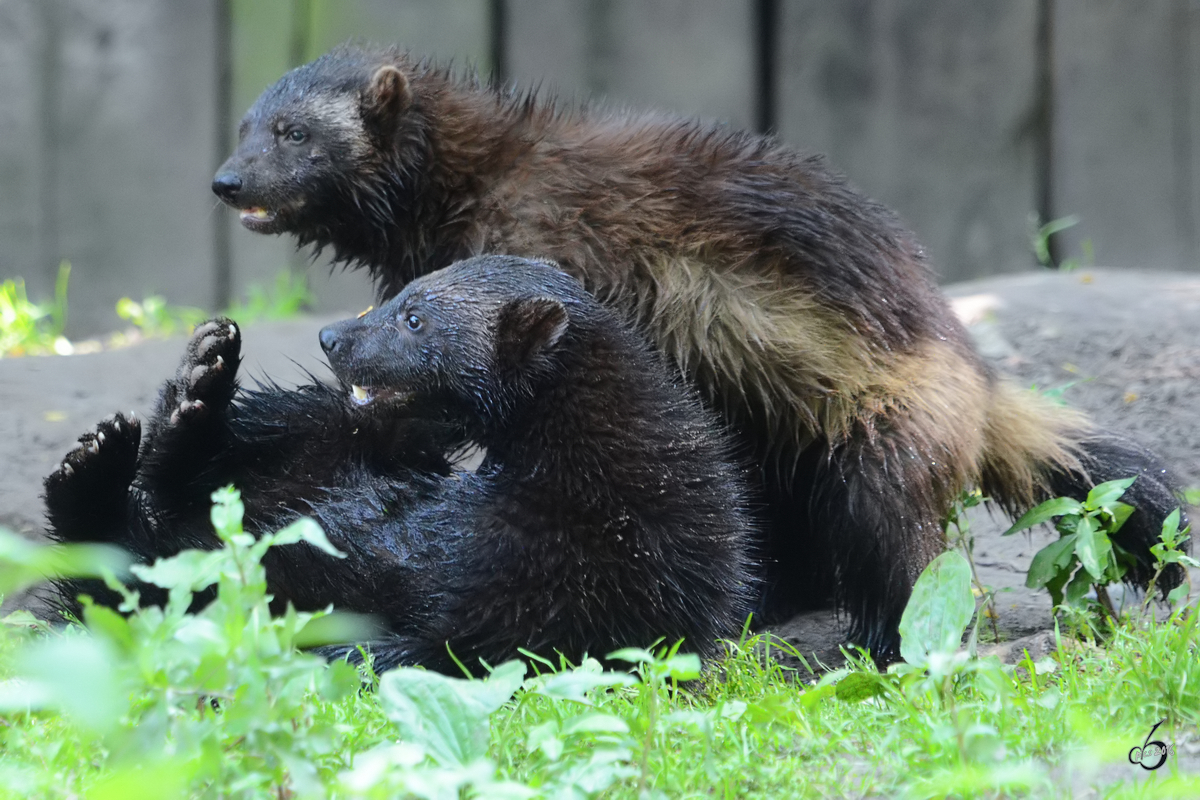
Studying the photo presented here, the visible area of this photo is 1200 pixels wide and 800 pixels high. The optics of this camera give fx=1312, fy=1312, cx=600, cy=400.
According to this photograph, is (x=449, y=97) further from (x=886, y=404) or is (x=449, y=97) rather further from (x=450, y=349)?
(x=886, y=404)

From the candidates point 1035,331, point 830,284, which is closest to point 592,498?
point 830,284

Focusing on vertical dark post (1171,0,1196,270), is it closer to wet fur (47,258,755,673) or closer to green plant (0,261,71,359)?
wet fur (47,258,755,673)

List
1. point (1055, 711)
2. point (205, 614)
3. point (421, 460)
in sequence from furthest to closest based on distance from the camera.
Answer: point (421, 460) → point (1055, 711) → point (205, 614)

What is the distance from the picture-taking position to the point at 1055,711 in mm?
2170

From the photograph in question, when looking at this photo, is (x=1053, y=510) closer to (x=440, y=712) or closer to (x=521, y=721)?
(x=521, y=721)

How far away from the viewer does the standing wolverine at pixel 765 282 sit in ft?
10.5

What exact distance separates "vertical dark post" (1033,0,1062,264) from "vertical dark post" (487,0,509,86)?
9.40ft

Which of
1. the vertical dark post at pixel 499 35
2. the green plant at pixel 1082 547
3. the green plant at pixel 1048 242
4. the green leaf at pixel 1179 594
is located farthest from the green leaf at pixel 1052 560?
the vertical dark post at pixel 499 35

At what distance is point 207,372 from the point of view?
3156 millimetres

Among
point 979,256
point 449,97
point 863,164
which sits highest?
point 449,97

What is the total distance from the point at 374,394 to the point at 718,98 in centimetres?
457

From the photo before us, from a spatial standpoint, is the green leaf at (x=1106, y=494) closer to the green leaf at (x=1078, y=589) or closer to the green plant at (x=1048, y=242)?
the green leaf at (x=1078, y=589)

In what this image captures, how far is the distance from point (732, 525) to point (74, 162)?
5.47 metres

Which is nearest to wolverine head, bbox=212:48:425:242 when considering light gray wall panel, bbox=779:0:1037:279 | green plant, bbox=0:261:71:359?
green plant, bbox=0:261:71:359
